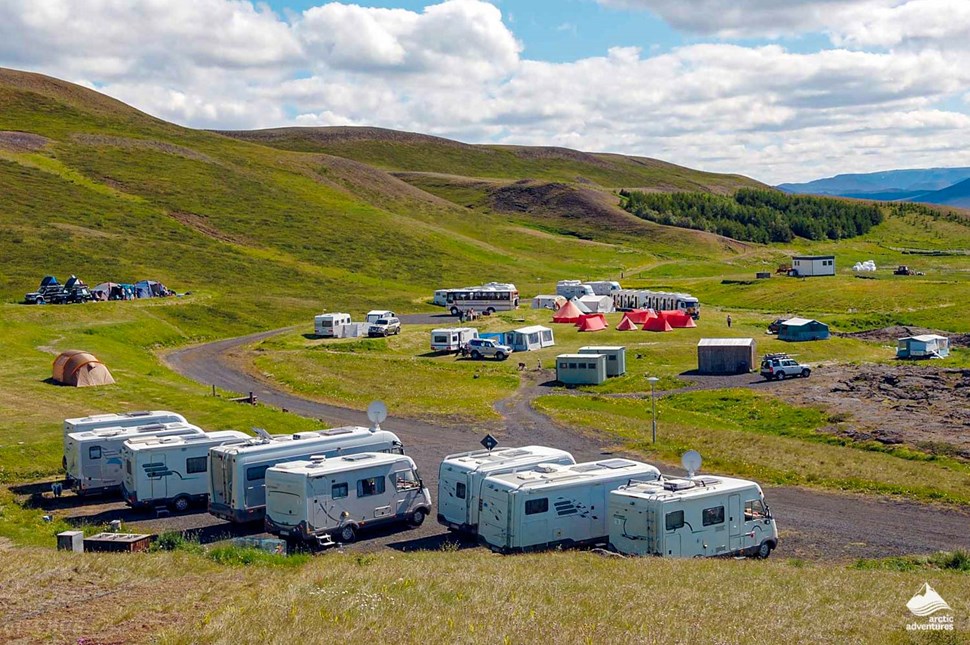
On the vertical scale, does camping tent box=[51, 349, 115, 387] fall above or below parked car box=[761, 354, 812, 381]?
above

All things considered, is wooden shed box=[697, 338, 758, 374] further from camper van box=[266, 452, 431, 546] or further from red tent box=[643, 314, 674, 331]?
camper van box=[266, 452, 431, 546]

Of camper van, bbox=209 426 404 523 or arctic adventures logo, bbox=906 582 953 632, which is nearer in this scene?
arctic adventures logo, bbox=906 582 953 632

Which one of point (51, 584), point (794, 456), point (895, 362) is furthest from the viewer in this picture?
point (895, 362)

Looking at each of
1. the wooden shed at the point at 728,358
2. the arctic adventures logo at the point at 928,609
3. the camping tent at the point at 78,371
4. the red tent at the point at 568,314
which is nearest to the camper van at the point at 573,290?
the red tent at the point at 568,314

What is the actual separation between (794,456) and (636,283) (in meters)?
82.4

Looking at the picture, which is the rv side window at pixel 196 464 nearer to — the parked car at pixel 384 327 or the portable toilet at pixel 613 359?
the portable toilet at pixel 613 359

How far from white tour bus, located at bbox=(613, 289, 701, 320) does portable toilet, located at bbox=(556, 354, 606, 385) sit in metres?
25.5

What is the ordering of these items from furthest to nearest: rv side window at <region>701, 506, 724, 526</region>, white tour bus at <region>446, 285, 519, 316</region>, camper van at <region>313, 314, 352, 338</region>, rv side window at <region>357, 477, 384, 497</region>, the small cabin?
white tour bus at <region>446, 285, 519, 316</region> → camper van at <region>313, 314, 352, 338</region> → the small cabin → rv side window at <region>357, 477, 384, 497</region> → rv side window at <region>701, 506, 724, 526</region>

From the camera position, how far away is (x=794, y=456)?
36281 millimetres

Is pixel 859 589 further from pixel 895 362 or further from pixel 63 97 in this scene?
pixel 63 97

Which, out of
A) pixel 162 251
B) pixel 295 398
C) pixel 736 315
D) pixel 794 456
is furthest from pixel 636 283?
pixel 794 456

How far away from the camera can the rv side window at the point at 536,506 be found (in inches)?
921

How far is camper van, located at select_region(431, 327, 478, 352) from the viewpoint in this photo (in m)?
66.5

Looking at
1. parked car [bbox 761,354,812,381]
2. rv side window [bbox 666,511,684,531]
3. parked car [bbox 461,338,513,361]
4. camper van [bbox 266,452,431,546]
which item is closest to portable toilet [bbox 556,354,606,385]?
parked car [bbox 461,338,513,361]
